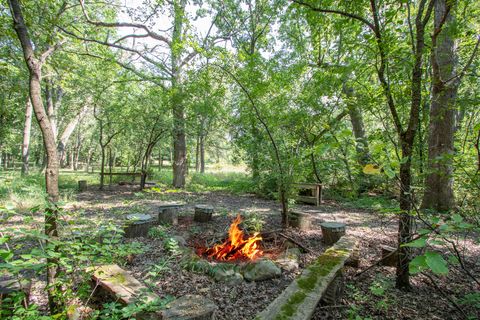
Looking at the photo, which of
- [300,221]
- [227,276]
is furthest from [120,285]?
[300,221]

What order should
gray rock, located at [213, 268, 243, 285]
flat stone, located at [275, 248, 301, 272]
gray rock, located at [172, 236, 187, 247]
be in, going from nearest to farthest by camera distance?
gray rock, located at [213, 268, 243, 285], flat stone, located at [275, 248, 301, 272], gray rock, located at [172, 236, 187, 247]

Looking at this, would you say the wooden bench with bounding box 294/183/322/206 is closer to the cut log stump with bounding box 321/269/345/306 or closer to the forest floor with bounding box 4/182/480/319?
the forest floor with bounding box 4/182/480/319

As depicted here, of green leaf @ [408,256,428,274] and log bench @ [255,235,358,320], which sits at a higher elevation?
green leaf @ [408,256,428,274]

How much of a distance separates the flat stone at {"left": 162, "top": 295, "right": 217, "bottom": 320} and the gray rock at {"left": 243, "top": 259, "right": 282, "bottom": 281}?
3.50 ft

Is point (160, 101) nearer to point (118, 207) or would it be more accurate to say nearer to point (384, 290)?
point (118, 207)

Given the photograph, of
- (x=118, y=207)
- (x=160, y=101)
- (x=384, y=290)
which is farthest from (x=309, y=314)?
(x=160, y=101)

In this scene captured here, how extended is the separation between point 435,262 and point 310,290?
4.27ft

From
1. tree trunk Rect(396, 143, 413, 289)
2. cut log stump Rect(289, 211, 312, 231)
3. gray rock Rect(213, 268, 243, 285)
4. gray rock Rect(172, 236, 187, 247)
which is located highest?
tree trunk Rect(396, 143, 413, 289)

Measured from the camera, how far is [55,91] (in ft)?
51.5

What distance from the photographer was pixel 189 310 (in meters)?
1.73

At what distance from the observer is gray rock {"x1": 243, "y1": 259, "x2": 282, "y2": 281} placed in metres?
2.81

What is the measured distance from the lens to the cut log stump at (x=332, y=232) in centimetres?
379

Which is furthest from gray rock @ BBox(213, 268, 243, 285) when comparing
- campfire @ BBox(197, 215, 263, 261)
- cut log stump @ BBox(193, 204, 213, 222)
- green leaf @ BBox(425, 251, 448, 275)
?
green leaf @ BBox(425, 251, 448, 275)

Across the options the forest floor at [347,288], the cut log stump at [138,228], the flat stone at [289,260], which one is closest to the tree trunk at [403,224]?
the forest floor at [347,288]
